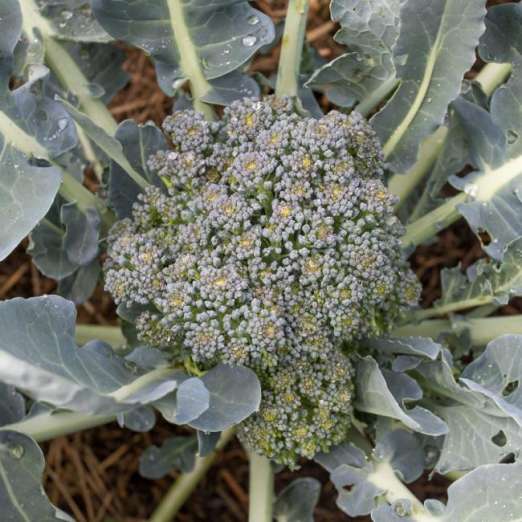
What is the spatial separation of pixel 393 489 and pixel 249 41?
87 centimetres

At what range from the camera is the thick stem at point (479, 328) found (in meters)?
1.63

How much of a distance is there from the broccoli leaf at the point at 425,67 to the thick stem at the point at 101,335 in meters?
0.71

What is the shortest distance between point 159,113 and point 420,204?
0.86 metres

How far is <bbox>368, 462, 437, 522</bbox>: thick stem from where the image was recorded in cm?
141

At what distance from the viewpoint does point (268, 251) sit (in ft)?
4.52

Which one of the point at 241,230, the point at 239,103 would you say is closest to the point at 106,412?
the point at 241,230

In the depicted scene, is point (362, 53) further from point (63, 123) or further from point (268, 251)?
point (63, 123)

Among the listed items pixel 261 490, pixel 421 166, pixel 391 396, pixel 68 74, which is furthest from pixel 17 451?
pixel 421 166

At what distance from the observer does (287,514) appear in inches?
68.8

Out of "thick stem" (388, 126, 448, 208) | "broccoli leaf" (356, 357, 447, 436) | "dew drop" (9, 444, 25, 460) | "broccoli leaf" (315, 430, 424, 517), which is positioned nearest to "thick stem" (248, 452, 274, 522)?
"broccoli leaf" (315, 430, 424, 517)

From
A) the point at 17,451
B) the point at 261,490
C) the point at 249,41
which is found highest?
the point at 249,41

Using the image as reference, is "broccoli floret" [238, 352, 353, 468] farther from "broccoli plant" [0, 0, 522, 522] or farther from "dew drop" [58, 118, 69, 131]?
"dew drop" [58, 118, 69, 131]

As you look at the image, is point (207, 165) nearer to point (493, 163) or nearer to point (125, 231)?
point (125, 231)

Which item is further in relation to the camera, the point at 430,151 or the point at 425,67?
the point at 430,151
